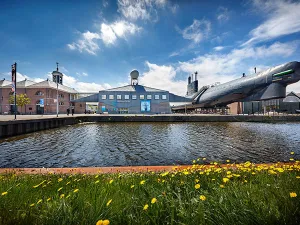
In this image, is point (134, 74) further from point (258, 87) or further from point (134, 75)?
point (258, 87)

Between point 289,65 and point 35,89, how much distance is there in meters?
94.0

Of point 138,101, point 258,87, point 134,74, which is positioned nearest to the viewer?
point 258,87

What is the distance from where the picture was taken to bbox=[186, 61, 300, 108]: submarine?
157 ft

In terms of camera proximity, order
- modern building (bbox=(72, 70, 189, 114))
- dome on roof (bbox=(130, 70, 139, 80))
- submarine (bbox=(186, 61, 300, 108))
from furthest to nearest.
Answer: dome on roof (bbox=(130, 70, 139, 80)) < modern building (bbox=(72, 70, 189, 114)) < submarine (bbox=(186, 61, 300, 108))

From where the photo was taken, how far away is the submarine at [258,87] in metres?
47.8

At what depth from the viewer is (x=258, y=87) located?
177 feet

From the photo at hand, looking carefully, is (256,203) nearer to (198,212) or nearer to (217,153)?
(198,212)

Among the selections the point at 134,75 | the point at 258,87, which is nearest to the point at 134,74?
the point at 134,75

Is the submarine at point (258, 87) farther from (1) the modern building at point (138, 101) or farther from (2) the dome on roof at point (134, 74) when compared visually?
(2) the dome on roof at point (134, 74)

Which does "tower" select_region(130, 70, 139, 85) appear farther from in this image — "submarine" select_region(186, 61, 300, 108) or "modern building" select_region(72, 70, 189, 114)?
"submarine" select_region(186, 61, 300, 108)

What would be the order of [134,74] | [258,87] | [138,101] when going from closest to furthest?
[258,87] < [138,101] < [134,74]

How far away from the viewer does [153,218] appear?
2.13m

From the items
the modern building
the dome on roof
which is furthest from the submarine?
the dome on roof

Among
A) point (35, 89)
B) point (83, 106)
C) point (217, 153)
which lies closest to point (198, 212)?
point (217, 153)
